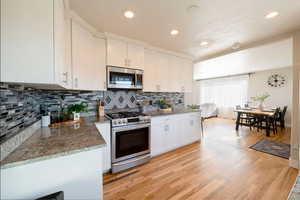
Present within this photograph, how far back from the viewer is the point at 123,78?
2396mm

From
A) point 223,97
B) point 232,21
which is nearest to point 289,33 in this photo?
point 232,21

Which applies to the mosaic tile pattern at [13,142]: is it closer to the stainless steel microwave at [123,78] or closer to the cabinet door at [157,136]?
the stainless steel microwave at [123,78]

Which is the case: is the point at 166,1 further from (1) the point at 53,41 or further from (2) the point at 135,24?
(1) the point at 53,41

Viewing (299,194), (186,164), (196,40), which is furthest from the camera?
(196,40)

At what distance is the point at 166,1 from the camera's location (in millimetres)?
1444

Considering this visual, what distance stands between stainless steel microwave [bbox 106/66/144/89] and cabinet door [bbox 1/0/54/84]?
1311 millimetres

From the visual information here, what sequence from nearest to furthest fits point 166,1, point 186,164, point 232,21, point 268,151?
1. point 166,1
2. point 232,21
3. point 186,164
4. point 268,151

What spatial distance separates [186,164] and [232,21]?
2434 mm

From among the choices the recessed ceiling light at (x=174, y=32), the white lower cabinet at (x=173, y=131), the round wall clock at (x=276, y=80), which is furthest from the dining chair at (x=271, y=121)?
the recessed ceiling light at (x=174, y=32)

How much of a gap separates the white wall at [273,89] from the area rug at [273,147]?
3.02 metres

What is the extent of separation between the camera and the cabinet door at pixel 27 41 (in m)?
0.79

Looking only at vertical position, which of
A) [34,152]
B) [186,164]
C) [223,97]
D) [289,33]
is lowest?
[186,164]

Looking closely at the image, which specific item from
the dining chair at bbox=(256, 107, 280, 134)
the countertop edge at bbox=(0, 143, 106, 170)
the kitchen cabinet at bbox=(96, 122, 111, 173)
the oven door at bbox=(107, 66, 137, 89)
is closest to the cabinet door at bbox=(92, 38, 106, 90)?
the oven door at bbox=(107, 66, 137, 89)

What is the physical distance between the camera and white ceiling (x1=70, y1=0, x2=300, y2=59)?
1.49 m
